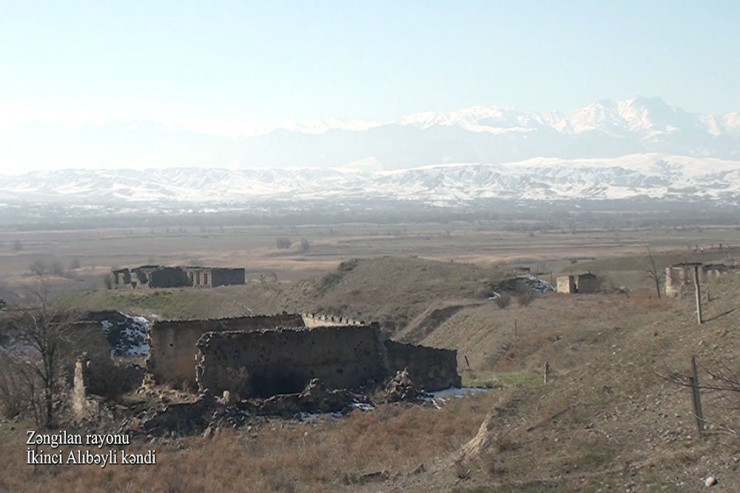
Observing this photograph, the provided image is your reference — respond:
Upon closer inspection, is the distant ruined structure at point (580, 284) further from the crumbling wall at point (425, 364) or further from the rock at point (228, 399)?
the rock at point (228, 399)

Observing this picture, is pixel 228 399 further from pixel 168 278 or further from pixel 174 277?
pixel 174 277

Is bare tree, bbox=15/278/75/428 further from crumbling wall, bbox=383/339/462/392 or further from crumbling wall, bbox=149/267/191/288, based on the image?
crumbling wall, bbox=149/267/191/288

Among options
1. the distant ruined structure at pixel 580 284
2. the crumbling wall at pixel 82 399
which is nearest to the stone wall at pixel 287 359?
the crumbling wall at pixel 82 399

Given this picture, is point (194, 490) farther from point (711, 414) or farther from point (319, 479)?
point (711, 414)

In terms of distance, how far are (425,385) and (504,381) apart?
1921 millimetres

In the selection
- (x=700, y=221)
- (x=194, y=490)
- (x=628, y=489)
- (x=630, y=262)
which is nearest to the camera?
(x=628, y=489)

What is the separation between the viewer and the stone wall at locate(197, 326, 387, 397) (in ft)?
72.1

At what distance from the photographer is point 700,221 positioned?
7446 inches

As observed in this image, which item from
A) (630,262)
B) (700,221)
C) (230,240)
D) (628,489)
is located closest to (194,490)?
(628,489)

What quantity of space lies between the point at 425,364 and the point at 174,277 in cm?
3727

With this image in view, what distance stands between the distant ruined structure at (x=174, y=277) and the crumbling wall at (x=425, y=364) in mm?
34594

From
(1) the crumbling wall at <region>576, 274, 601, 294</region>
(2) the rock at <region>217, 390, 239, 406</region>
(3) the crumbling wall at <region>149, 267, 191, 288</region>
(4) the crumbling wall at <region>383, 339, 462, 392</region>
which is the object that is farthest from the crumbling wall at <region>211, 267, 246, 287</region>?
(2) the rock at <region>217, 390, 239, 406</region>

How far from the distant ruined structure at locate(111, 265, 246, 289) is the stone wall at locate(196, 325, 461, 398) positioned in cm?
3471

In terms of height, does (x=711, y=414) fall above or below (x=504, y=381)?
above
